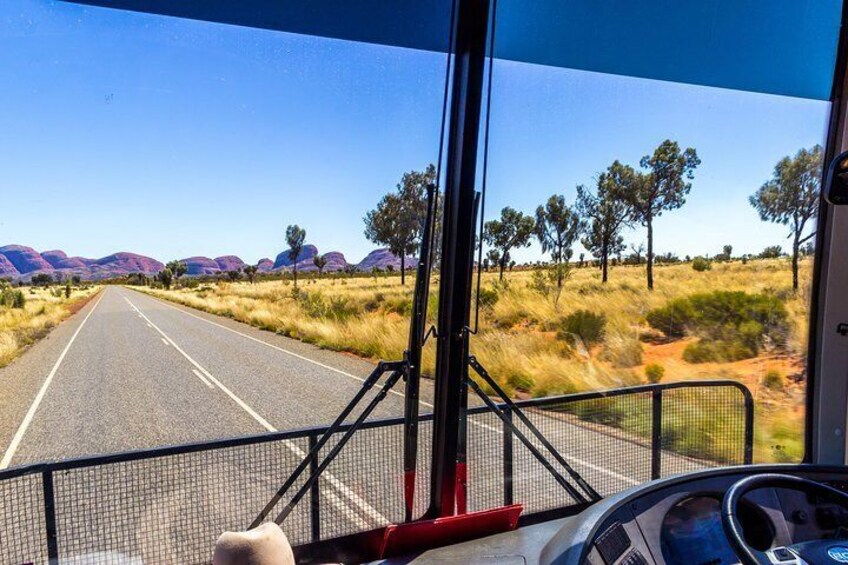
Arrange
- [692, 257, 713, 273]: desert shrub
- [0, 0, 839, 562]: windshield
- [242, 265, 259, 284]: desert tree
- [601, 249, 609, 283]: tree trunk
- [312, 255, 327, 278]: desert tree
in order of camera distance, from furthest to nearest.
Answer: [692, 257, 713, 273]: desert shrub
[601, 249, 609, 283]: tree trunk
[312, 255, 327, 278]: desert tree
[242, 265, 259, 284]: desert tree
[0, 0, 839, 562]: windshield

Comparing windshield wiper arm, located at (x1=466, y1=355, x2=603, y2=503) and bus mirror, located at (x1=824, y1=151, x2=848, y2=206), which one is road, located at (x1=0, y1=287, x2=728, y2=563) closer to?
windshield wiper arm, located at (x1=466, y1=355, x2=603, y2=503)

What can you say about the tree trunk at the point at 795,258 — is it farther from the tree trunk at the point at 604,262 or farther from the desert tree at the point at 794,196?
the tree trunk at the point at 604,262

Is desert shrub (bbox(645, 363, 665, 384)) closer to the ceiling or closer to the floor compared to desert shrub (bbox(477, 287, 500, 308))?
closer to the floor

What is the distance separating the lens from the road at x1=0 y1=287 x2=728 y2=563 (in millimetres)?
2002

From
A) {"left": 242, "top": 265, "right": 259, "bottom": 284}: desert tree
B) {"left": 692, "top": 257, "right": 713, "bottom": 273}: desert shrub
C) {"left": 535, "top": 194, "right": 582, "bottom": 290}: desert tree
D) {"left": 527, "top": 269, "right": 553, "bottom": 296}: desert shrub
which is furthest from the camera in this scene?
{"left": 692, "top": 257, "right": 713, "bottom": 273}: desert shrub

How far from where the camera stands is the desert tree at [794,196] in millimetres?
3482

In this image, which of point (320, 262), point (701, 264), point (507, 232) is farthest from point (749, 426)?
point (320, 262)

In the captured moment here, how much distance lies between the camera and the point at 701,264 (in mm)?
3490

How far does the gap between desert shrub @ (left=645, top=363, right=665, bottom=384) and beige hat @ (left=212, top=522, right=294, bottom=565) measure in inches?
91.7

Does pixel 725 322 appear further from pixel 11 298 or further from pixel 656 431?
pixel 11 298

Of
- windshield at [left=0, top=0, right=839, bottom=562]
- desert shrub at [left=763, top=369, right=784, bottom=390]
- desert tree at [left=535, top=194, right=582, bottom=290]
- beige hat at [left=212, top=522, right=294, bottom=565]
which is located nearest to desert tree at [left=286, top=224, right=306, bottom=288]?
windshield at [left=0, top=0, right=839, bottom=562]

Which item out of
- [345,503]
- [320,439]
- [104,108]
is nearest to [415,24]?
[104,108]

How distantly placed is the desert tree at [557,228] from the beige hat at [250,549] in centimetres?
193

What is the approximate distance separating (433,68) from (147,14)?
115 centimetres
